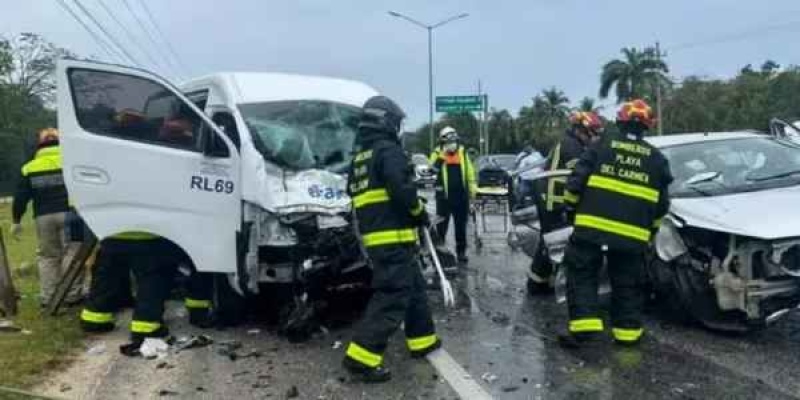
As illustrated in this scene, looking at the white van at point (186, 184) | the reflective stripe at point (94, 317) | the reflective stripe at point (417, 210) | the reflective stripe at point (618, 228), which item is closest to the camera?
the reflective stripe at point (417, 210)

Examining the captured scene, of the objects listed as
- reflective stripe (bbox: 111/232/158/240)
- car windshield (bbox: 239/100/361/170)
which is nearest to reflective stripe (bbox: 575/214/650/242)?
car windshield (bbox: 239/100/361/170)

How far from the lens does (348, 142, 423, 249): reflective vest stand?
5754 mm

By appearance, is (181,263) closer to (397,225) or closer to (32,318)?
(32,318)

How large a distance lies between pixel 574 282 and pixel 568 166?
1.80 metres

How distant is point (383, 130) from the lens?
5809 millimetres

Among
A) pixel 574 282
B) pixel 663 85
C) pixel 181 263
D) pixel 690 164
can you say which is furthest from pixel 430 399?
pixel 663 85

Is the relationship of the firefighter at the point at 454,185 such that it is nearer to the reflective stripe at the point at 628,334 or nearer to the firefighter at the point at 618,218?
the firefighter at the point at 618,218

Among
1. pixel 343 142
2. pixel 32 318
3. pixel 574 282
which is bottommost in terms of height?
pixel 32 318

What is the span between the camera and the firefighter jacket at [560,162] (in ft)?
26.2

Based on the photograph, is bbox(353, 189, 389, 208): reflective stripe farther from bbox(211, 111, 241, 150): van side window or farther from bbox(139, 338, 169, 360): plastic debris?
bbox(139, 338, 169, 360): plastic debris

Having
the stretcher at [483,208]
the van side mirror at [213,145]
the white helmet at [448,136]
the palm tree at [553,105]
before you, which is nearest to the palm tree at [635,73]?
the palm tree at [553,105]

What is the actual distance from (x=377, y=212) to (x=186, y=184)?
1.99 meters

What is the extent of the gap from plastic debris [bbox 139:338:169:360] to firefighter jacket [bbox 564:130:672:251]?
11.0ft

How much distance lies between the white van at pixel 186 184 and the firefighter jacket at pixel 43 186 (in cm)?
144
